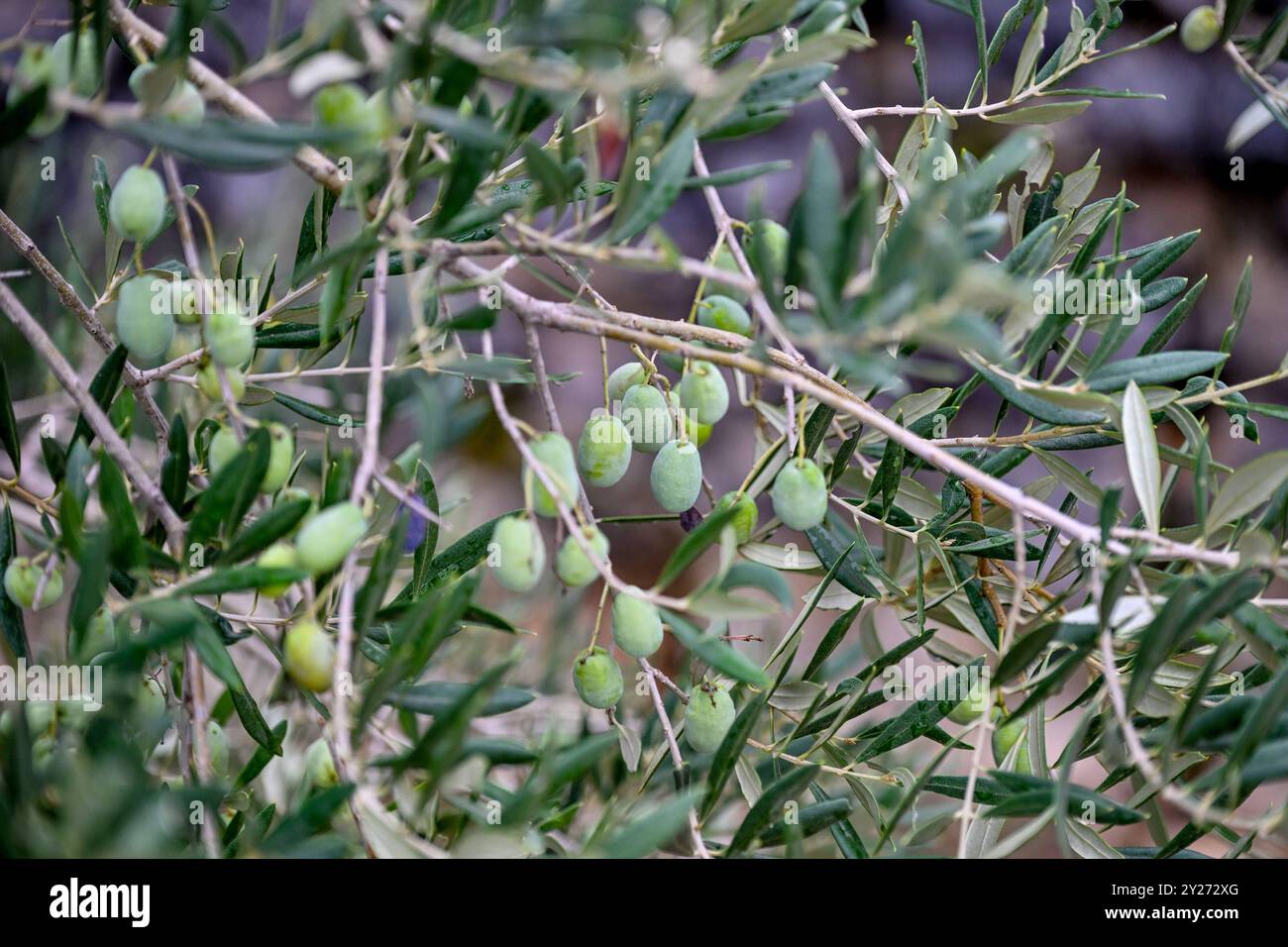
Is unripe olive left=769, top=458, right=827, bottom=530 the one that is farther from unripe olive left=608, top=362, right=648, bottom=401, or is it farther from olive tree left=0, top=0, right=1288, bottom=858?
unripe olive left=608, top=362, right=648, bottom=401

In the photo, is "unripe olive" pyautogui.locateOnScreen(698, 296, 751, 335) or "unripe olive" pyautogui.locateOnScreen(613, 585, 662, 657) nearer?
"unripe olive" pyautogui.locateOnScreen(613, 585, 662, 657)

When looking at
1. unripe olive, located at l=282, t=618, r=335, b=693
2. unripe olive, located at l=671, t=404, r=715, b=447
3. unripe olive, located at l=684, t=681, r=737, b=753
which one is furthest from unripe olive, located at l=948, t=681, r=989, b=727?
unripe olive, located at l=282, t=618, r=335, b=693

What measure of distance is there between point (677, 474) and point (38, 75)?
1.59 ft

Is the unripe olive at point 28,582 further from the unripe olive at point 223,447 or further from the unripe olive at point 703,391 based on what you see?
the unripe olive at point 703,391

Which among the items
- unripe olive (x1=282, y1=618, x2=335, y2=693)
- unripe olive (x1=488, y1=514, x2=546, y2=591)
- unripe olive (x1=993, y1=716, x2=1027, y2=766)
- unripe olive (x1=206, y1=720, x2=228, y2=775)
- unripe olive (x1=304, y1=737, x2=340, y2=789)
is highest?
unripe olive (x1=488, y1=514, x2=546, y2=591)

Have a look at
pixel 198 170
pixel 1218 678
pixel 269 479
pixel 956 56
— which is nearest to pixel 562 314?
pixel 269 479

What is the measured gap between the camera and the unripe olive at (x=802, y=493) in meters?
0.75

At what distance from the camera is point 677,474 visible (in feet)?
2.62

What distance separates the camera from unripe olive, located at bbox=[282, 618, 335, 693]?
0.57m

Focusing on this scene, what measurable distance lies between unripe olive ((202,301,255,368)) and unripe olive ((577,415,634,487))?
0.81 feet

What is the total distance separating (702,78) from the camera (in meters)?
0.55

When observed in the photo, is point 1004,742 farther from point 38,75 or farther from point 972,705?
point 38,75

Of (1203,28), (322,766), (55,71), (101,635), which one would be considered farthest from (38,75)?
(1203,28)
